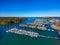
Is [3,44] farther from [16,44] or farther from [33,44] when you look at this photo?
[33,44]

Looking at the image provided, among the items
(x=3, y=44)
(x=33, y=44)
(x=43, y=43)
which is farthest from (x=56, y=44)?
(x=3, y=44)

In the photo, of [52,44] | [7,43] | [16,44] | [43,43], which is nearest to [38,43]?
[43,43]

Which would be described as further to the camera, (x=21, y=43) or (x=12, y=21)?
(x=12, y=21)

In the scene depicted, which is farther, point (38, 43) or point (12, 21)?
point (12, 21)

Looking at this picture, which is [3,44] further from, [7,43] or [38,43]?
[38,43]

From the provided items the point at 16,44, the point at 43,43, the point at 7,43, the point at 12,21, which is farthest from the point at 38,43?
the point at 12,21

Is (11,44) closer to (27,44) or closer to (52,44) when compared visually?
(27,44)
